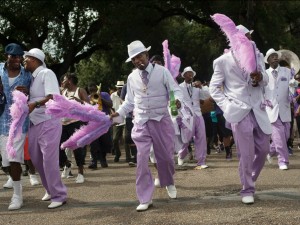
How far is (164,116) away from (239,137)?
3.05 feet

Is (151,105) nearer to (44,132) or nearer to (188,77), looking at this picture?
(44,132)

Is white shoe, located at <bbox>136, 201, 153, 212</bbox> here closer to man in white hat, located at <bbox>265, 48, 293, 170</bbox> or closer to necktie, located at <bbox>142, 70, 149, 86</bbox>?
necktie, located at <bbox>142, 70, 149, 86</bbox>

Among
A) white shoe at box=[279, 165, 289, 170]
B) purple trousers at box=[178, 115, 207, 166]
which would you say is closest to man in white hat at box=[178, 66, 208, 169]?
purple trousers at box=[178, 115, 207, 166]

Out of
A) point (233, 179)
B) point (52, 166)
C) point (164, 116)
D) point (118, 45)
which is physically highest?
point (118, 45)

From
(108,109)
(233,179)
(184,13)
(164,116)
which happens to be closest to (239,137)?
(164,116)

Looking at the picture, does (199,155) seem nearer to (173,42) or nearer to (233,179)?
(233,179)

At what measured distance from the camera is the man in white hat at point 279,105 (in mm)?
9562

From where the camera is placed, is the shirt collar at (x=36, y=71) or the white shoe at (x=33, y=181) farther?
the white shoe at (x=33, y=181)

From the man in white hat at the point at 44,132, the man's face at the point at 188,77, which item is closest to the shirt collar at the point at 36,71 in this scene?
the man in white hat at the point at 44,132

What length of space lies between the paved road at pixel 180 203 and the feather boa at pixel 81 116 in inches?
31.8

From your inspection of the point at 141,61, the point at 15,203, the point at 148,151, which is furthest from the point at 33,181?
the point at 141,61

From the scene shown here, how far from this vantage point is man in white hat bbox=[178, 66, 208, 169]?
34.4 feet

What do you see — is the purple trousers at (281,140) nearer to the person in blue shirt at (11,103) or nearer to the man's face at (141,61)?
the man's face at (141,61)

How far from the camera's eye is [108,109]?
12.2 m
